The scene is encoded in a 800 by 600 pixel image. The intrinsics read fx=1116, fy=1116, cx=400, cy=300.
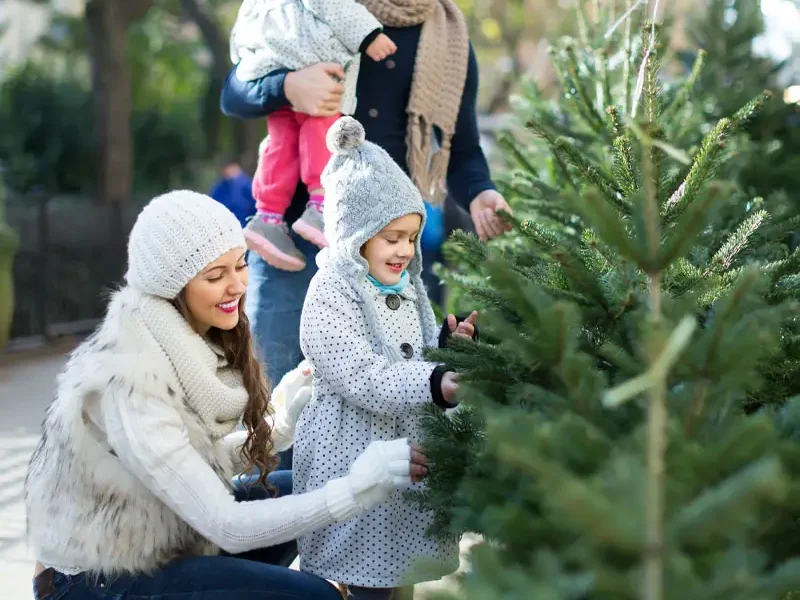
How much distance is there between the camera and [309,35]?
319cm

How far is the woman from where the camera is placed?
241 centimetres

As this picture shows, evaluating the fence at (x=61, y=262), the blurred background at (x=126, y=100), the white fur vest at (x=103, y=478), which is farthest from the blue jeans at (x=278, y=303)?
the fence at (x=61, y=262)

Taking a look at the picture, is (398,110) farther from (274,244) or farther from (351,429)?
(351,429)

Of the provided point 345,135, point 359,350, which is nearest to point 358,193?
point 345,135

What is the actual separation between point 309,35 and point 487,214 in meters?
0.73

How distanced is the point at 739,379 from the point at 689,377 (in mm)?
73

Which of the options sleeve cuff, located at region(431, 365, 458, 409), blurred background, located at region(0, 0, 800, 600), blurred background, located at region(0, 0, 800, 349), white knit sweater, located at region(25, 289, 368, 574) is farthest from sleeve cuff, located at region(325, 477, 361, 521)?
blurred background, located at region(0, 0, 800, 349)

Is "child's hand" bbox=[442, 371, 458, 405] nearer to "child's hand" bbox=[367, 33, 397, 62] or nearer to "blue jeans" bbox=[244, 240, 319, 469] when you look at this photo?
"blue jeans" bbox=[244, 240, 319, 469]

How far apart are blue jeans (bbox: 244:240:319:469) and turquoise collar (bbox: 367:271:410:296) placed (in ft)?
1.53

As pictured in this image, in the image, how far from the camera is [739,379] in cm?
151

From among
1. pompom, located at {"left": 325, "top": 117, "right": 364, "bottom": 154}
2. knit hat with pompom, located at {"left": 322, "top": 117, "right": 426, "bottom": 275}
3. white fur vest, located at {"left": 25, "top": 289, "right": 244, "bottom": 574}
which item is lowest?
white fur vest, located at {"left": 25, "top": 289, "right": 244, "bottom": 574}

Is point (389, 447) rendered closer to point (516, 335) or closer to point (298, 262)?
point (516, 335)

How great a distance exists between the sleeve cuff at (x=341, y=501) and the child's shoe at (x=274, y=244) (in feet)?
3.19

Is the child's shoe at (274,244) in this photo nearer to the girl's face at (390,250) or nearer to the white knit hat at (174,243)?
the girl's face at (390,250)
